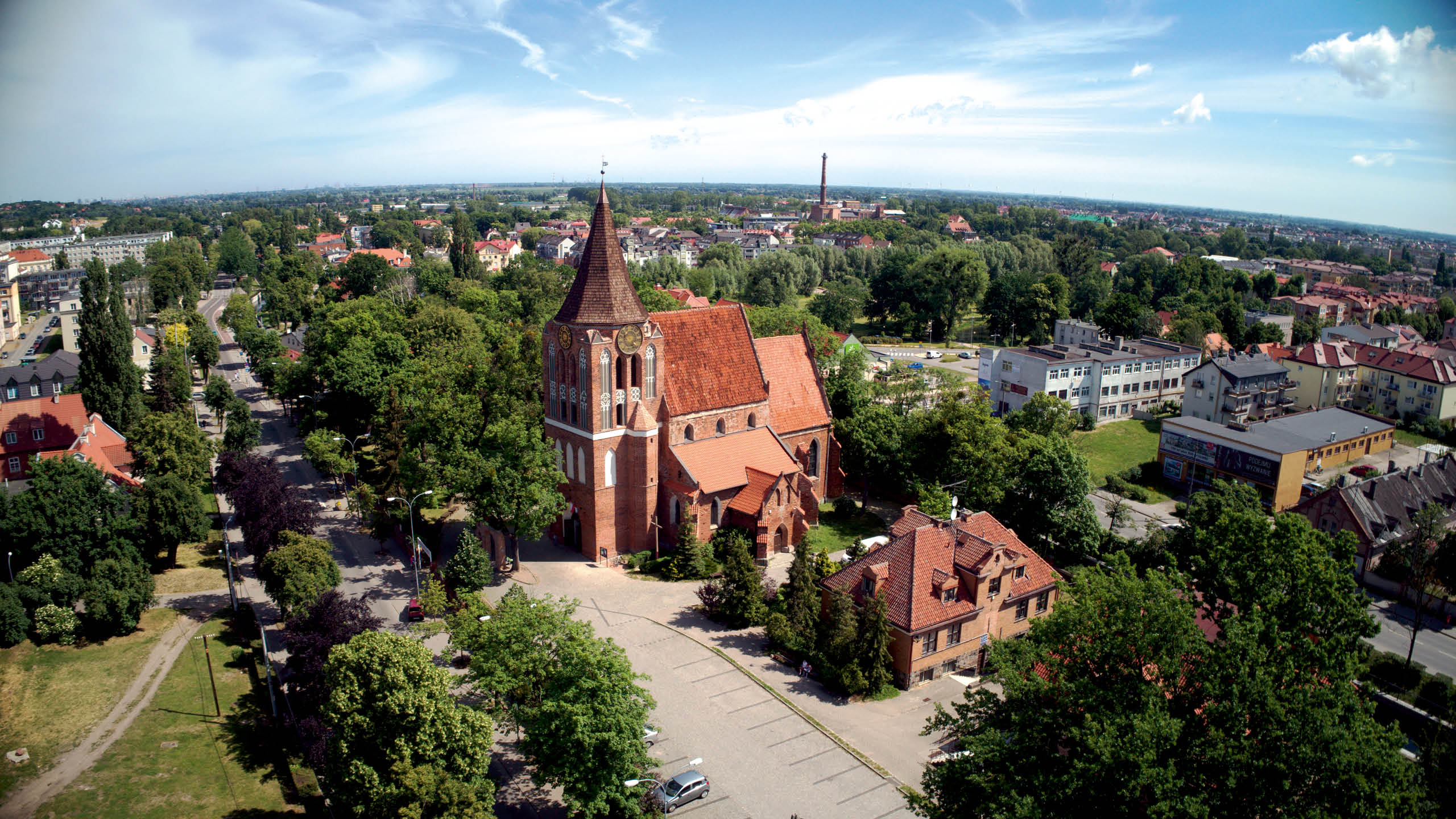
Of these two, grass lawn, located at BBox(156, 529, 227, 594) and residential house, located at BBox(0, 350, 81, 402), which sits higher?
residential house, located at BBox(0, 350, 81, 402)

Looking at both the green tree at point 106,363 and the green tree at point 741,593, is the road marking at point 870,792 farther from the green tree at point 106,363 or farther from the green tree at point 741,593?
the green tree at point 106,363

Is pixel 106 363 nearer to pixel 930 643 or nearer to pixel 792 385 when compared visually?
pixel 792 385

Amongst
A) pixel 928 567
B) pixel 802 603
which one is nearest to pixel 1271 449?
pixel 928 567

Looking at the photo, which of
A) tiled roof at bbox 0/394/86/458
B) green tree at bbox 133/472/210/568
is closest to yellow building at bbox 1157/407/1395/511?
green tree at bbox 133/472/210/568

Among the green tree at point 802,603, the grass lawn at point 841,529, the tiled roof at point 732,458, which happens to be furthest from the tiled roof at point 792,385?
the green tree at point 802,603

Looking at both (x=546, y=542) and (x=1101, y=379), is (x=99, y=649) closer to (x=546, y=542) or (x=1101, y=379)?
(x=546, y=542)

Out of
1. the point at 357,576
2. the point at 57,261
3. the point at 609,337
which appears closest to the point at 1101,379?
the point at 609,337

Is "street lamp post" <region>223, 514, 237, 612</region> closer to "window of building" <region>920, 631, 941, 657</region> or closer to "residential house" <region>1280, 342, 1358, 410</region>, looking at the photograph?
"window of building" <region>920, 631, 941, 657</region>
